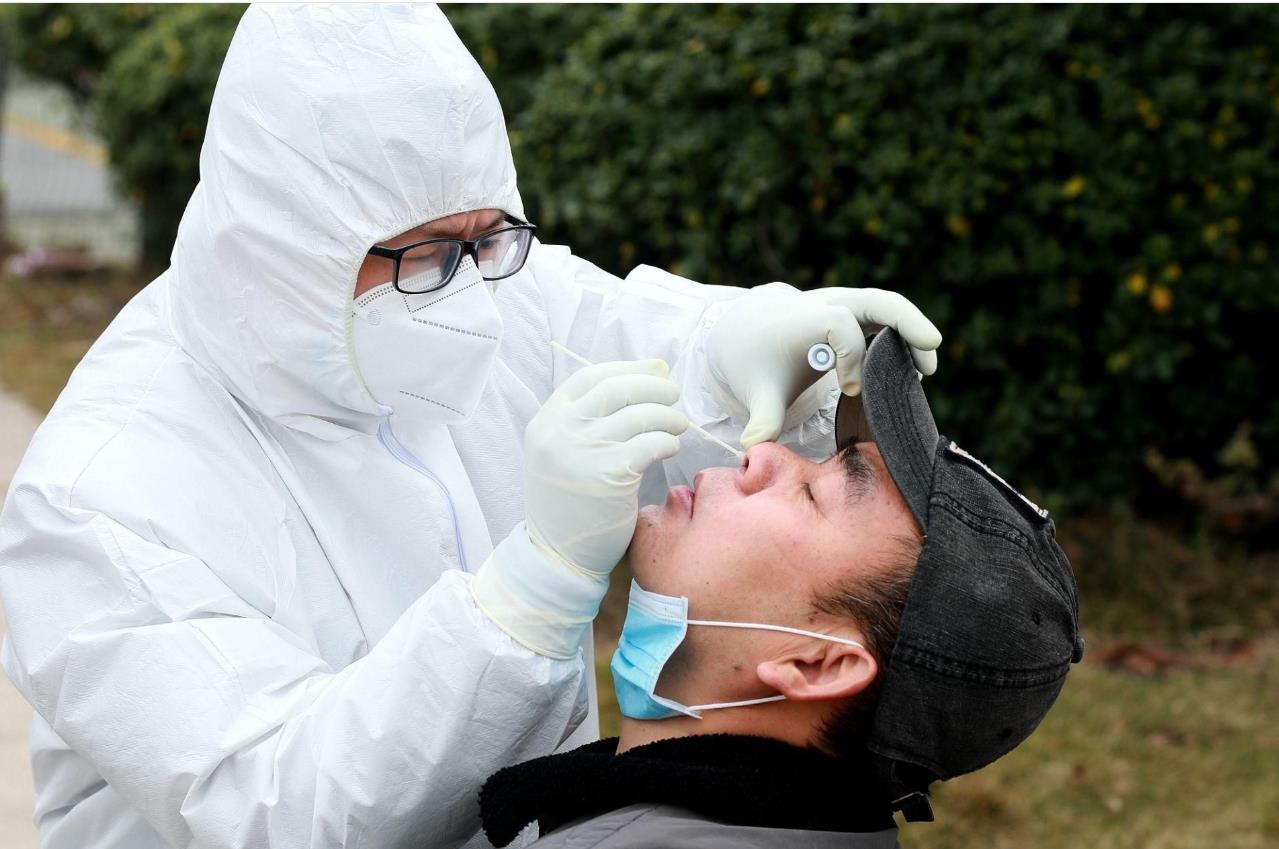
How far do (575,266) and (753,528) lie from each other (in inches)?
29.9

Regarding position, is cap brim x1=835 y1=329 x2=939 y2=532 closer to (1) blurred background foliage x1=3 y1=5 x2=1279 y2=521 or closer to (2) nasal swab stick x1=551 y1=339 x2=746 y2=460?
(2) nasal swab stick x1=551 y1=339 x2=746 y2=460

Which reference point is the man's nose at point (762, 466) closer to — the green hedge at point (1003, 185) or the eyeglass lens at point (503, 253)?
the eyeglass lens at point (503, 253)

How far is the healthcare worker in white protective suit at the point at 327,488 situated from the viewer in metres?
1.79

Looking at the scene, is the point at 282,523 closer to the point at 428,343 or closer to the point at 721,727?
the point at 428,343

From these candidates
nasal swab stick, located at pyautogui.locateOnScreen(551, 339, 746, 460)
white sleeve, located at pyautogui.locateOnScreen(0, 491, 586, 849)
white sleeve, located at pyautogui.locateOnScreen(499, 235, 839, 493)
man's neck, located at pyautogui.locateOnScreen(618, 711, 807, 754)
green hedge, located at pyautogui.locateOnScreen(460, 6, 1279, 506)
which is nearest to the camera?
white sleeve, located at pyautogui.locateOnScreen(0, 491, 586, 849)

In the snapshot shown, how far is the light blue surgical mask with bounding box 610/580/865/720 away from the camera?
81.4 inches

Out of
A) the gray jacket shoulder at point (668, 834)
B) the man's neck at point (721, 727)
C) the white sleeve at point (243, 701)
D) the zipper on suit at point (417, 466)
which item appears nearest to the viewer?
the white sleeve at point (243, 701)

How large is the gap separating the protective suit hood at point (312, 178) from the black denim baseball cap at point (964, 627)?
735 millimetres

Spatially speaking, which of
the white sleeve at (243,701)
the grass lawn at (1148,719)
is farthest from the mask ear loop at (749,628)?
the grass lawn at (1148,719)

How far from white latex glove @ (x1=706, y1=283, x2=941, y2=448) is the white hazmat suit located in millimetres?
411

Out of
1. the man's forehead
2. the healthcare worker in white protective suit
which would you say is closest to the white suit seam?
the healthcare worker in white protective suit

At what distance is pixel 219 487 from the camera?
6.56ft

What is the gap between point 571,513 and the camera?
186 cm

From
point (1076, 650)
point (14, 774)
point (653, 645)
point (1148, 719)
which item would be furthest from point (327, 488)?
point (1148, 719)
